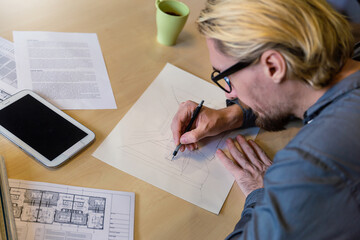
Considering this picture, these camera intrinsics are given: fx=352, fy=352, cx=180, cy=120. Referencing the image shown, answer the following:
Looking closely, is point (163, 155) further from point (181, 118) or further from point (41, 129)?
point (41, 129)

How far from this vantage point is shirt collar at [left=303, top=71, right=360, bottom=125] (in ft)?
2.47

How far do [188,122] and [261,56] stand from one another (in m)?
0.34

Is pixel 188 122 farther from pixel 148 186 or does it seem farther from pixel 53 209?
pixel 53 209

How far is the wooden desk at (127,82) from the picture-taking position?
2.71 ft

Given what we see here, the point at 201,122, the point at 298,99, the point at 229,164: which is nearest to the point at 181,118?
the point at 201,122

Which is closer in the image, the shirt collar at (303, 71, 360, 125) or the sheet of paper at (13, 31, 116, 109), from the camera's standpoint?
the shirt collar at (303, 71, 360, 125)

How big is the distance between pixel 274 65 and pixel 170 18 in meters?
0.49

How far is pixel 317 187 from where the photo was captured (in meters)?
0.63

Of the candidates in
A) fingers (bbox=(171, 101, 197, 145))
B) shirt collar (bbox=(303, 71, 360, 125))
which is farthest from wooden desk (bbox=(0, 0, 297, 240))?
shirt collar (bbox=(303, 71, 360, 125))

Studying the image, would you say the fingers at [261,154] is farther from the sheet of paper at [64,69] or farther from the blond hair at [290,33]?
the sheet of paper at [64,69]

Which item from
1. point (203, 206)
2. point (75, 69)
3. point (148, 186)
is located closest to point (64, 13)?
point (75, 69)

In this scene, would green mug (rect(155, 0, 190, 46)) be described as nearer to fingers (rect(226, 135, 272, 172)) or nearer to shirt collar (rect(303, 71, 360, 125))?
fingers (rect(226, 135, 272, 172))

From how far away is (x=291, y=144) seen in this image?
2.26 ft

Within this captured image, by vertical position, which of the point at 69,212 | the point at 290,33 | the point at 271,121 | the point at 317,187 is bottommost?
the point at 69,212
